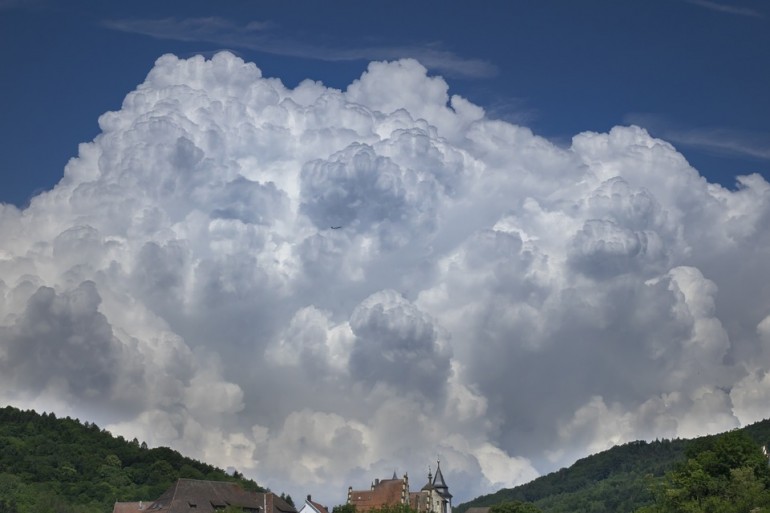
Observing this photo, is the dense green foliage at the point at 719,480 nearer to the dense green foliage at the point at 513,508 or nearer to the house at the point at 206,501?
the dense green foliage at the point at 513,508

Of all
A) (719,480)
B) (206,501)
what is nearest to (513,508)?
(206,501)

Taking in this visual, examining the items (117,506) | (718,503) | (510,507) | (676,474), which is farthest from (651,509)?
(117,506)

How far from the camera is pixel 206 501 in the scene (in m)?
184

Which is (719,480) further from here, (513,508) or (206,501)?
(206,501)

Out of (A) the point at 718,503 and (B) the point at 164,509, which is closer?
(A) the point at 718,503

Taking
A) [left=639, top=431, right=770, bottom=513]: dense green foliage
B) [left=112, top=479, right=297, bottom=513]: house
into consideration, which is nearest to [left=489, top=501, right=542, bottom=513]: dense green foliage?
[left=112, top=479, right=297, bottom=513]: house

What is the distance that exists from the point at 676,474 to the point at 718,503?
12115 mm

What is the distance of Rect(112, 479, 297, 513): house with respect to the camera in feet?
592

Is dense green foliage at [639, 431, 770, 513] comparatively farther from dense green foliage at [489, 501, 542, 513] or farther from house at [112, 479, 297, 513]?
house at [112, 479, 297, 513]

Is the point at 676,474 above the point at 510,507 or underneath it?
underneath

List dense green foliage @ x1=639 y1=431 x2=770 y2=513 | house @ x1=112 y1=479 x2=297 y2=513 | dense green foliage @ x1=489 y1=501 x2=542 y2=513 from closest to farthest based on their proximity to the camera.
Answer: dense green foliage @ x1=639 y1=431 x2=770 y2=513, house @ x1=112 y1=479 x2=297 y2=513, dense green foliage @ x1=489 y1=501 x2=542 y2=513

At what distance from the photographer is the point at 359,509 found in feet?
653

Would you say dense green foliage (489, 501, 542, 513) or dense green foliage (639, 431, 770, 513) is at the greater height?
dense green foliage (489, 501, 542, 513)

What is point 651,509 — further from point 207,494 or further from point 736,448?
point 207,494
